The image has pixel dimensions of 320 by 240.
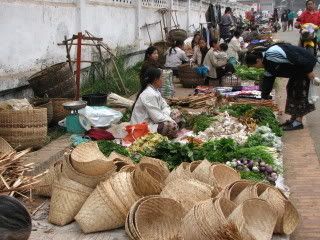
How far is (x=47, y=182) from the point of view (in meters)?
5.22

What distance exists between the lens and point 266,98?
9617 mm

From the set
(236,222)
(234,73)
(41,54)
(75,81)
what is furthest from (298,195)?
(234,73)

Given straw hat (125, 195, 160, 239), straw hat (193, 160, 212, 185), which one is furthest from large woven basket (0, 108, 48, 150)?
straw hat (125, 195, 160, 239)

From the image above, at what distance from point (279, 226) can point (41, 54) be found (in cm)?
574

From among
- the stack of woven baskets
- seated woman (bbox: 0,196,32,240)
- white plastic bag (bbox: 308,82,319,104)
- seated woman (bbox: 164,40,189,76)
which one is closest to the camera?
seated woman (bbox: 0,196,32,240)

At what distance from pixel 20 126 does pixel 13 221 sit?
10.3 ft

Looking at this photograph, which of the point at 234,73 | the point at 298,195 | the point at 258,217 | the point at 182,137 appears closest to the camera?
the point at 258,217

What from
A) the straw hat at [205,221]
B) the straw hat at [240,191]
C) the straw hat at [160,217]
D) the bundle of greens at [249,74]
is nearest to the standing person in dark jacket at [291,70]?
the straw hat at [240,191]

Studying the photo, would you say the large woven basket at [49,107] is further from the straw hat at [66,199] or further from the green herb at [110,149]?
the straw hat at [66,199]

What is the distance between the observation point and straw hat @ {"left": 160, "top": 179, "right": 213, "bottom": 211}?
15.1 feet

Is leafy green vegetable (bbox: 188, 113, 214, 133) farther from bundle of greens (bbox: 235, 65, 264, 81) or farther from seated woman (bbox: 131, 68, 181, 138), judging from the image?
bundle of greens (bbox: 235, 65, 264, 81)

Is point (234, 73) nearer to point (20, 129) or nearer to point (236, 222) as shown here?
point (20, 129)

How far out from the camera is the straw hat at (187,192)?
4617 millimetres

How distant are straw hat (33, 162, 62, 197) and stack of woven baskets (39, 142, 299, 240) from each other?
1 centimetres
